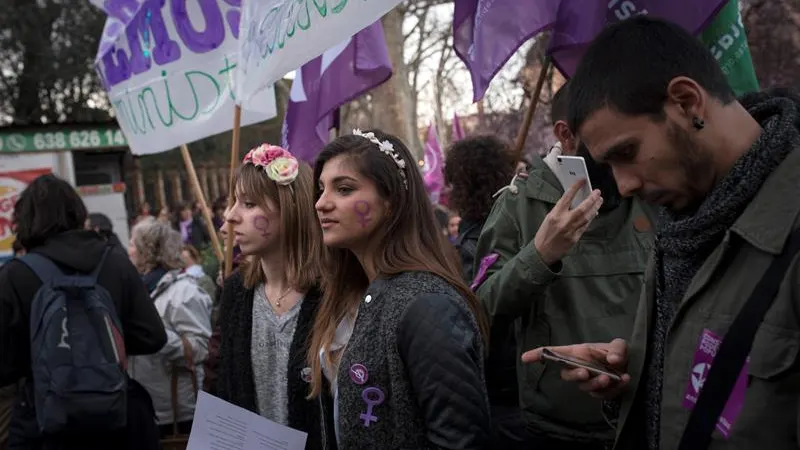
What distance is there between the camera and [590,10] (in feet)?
10.1

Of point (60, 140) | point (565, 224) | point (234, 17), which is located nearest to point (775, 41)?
point (234, 17)

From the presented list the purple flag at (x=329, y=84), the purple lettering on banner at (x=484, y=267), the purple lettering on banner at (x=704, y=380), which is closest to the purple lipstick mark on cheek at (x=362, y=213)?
the purple lettering on banner at (x=484, y=267)

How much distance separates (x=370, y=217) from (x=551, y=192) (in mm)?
695

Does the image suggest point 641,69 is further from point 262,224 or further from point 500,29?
point 262,224

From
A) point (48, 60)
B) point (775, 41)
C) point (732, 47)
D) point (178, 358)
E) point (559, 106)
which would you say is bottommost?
point (178, 358)

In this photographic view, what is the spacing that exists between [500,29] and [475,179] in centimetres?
70

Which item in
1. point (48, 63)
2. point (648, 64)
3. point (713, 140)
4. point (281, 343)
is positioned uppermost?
point (48, 63)

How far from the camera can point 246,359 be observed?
2.88 metres

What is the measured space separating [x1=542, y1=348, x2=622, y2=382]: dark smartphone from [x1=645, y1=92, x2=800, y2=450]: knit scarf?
0.26ft

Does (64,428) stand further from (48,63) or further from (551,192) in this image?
(48,63)

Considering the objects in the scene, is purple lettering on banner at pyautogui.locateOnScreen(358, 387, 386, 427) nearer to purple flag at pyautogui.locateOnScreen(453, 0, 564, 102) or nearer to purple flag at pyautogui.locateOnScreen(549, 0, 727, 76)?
purple flag at pyautogui.locateOnScreen(453, 0, 564, 102)

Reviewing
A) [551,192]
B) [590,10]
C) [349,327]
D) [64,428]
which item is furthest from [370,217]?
[64,428]

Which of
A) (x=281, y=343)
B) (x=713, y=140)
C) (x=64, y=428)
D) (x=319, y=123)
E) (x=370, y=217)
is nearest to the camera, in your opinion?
(x=713, y=140)

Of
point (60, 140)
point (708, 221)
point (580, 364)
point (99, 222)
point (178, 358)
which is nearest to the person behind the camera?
point (708, 221)
